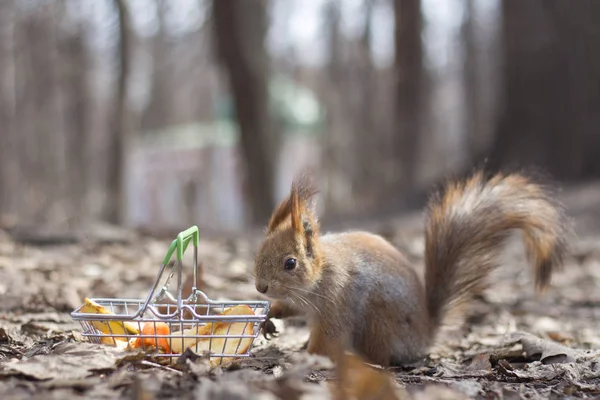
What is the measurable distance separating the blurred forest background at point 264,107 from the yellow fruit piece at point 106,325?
1952 millimetres

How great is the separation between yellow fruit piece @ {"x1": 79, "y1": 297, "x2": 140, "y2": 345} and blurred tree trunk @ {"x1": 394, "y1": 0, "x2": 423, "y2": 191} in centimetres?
872

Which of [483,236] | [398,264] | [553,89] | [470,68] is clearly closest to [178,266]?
[398,264]

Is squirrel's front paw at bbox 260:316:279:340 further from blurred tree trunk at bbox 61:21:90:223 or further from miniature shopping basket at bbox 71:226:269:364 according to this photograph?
blurred tree trunk at bbox 61:21:90:223

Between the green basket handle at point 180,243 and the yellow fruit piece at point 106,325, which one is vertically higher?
the green basket handle at point 180,243

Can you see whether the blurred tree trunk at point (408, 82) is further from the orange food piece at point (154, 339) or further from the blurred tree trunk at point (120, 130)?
the orange food piece at point (154, 339)

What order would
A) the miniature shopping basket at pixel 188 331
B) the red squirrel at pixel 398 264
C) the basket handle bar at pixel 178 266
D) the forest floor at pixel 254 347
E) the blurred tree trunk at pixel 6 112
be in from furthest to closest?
the blurred tree trunk at pixel 6 112, the red squirrel at pixel 398 264, the miniature shopping basket at pixel 188 331, the basket handle bar at pixel 178 266, the forest floor at pixel 254 347

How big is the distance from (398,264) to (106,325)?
1.28 meters

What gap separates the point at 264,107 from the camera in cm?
1037

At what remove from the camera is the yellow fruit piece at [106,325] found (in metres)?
2.68

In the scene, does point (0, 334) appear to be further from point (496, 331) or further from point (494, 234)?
point (496, 331)

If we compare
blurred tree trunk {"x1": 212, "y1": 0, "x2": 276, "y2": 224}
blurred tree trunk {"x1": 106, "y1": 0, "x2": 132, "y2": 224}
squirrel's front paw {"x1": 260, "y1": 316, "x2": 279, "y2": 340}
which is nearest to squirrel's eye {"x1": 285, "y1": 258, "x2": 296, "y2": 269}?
squirrel's front paw {"x1": 260, "y1": 316, "x2": 279, "y2": 340}

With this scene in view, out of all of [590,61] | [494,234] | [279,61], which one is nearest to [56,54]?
[279,61]

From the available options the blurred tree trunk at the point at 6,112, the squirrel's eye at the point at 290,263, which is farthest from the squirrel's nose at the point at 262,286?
the blurred tree trunk at the point at 6,112

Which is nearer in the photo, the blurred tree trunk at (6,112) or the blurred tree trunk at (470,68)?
the blurred tree trunk at (6,112)
